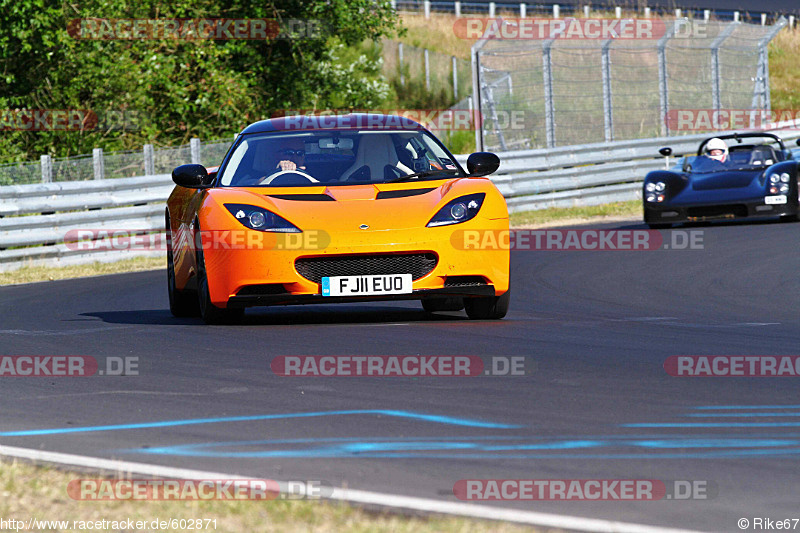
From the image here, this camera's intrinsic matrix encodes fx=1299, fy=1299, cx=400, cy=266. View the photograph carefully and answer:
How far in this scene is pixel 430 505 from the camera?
3.62 m

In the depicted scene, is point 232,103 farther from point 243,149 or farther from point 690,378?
point 690,378

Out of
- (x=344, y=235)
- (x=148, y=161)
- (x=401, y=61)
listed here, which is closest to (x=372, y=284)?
(x=344, y=235)

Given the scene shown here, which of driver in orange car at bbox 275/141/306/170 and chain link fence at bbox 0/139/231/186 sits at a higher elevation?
driver in orange car at bbox 275/141/306/170

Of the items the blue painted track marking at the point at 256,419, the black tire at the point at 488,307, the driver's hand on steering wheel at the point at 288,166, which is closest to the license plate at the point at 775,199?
the black tire at the point at 488,307

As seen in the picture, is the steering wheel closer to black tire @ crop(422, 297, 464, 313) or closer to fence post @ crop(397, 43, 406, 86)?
black tire @ crop(422, 297, 464, 313)

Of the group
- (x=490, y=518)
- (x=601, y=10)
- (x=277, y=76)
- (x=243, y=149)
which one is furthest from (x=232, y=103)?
(x=601, y=10)

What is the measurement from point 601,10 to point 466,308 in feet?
126
